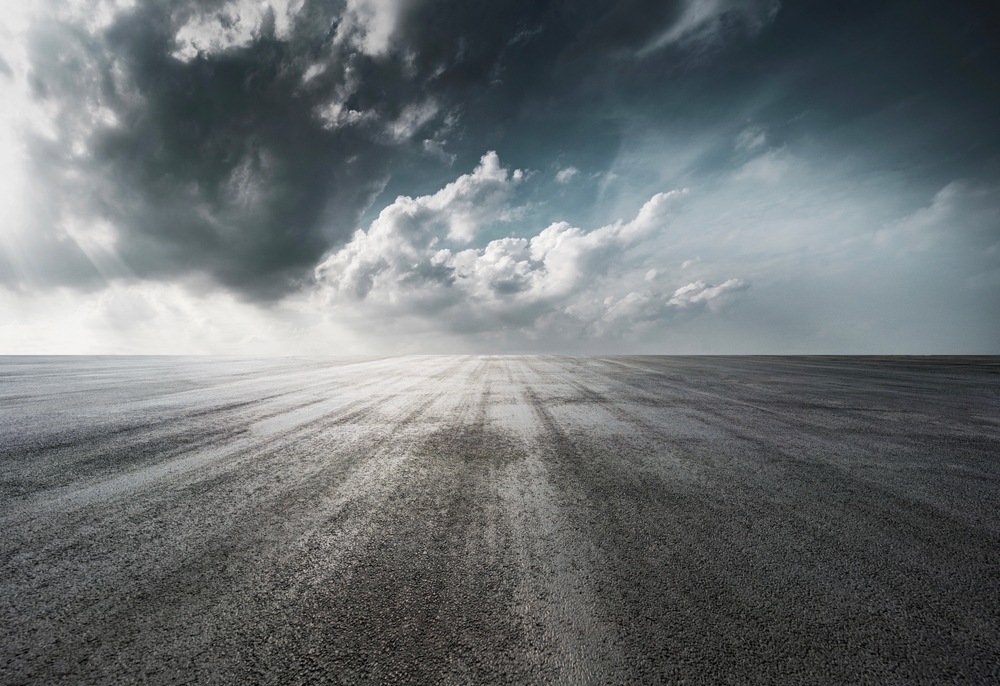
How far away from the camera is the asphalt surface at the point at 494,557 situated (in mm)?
1646

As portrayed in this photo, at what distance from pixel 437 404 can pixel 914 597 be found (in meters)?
7.03

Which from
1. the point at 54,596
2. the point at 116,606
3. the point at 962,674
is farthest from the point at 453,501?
the point at 962,674

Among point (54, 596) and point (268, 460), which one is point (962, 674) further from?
point (268, 460)

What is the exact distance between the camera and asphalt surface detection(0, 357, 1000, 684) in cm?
165

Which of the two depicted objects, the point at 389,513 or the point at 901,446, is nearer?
the point at 389,513

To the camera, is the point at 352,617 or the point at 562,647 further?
the point at 352,617

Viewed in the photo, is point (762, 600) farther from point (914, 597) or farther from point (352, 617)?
point (352, 617)

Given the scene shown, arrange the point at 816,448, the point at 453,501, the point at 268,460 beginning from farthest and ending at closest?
1. the point at 816,448
2. the point at 268,460
3. the point at 453,501

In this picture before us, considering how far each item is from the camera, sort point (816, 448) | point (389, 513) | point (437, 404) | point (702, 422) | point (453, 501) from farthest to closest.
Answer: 1. point (437, 404)
2. point (702, 422)
3. point (816, 448)
4. point (453, 501)
5. point (389, 513)

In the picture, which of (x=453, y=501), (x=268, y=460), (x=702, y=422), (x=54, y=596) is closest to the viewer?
(x=54, y=596)

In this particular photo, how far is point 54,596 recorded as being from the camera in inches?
79.9

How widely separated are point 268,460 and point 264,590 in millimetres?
2614

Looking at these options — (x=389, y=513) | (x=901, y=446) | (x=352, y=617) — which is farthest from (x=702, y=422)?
Result: (x=352, y=617)

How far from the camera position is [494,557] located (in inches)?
95.5
